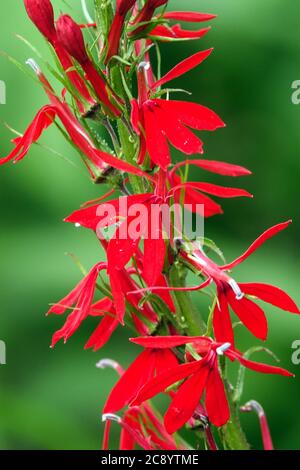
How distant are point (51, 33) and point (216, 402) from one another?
14.6 inches

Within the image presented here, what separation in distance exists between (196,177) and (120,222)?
101cm

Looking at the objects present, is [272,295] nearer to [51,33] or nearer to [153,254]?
[153,254]

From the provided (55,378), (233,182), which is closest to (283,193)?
(233,182)

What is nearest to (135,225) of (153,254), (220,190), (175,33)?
(153,254)

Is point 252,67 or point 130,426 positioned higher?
point 252,67

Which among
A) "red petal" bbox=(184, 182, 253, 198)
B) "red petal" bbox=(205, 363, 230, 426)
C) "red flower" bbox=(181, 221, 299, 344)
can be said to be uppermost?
"red petal" bbox=(184, 182, 253, 198)

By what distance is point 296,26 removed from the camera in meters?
1.75

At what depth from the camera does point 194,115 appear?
0.74 metres

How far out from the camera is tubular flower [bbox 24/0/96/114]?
0.80 meters

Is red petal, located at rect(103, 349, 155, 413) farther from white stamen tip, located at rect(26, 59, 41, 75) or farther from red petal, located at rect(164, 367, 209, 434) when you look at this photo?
white stamen tip, located at rect(26, 59, 41, 75)

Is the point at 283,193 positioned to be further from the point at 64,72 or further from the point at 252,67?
the point at 64,72

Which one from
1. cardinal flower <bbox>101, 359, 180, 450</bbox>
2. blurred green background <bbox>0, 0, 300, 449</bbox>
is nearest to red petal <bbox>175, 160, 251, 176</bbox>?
cardinal flower <bbox>101, 359, 180, 450</bbox>

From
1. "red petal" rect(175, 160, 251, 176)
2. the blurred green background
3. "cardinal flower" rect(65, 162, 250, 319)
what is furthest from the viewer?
the blurred green background

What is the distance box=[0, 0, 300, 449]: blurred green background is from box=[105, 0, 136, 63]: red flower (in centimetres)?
90
